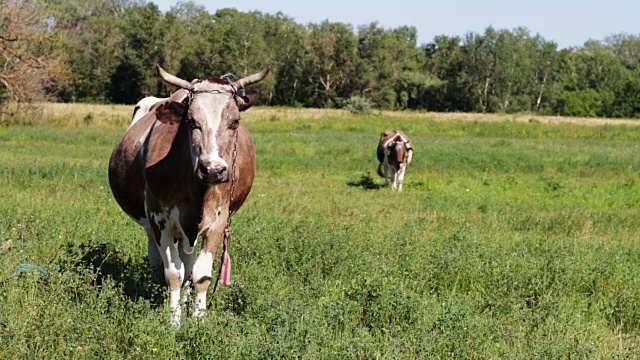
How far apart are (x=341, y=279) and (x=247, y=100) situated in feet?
8.37

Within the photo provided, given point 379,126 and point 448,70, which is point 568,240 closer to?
point 379,126

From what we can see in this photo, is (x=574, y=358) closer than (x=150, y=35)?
Yes

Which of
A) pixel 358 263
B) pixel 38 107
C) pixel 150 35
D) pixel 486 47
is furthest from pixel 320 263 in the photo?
pixel 486 47

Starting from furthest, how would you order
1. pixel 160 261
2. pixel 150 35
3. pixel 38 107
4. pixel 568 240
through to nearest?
1. pixel 150 35
2. pixel 38 107
3. pixel 568 240
4. pixel 160 261

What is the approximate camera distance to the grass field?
229 inches

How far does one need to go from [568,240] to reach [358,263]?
14.2 ft

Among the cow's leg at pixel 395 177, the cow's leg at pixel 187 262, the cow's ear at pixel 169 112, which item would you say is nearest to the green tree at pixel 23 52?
the cow's leg at pixel 395 177

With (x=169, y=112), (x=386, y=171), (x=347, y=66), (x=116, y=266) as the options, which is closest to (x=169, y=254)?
(x=169, y=112)

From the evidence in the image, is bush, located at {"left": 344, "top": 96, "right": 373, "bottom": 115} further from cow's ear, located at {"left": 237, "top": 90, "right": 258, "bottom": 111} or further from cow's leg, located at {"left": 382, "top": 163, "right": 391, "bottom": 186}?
cow's ear, located at {"left": 237, "top": 90, "right": 258, "bottom": 111}

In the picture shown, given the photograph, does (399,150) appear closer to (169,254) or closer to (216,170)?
(169,254)

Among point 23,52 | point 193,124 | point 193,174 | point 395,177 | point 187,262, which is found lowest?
point 395,177

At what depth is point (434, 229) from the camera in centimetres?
1248

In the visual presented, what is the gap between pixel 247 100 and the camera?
6945mm

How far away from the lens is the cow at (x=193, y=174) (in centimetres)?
630
